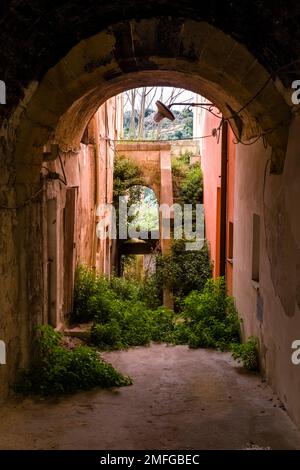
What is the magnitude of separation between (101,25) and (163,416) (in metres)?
4.20

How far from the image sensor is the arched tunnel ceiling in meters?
4.32

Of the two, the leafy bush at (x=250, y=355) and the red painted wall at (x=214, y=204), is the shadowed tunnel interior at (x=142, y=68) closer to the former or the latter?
the leafy bush at (x=250, y=355)

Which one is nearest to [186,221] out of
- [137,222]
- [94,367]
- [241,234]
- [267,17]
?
[137,222]

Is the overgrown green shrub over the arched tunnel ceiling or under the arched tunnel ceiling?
under

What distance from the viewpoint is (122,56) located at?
5637 mm

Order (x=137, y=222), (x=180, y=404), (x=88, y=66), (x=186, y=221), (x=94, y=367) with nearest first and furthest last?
(x=88, y=66), (x=180, y=404), (x=94, y=367), (x=186, y=221), (x=137, y=222)

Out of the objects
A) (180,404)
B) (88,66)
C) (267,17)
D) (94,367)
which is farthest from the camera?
(94,367)

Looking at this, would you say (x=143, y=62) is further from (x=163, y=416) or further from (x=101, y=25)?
(x=163, y=416)

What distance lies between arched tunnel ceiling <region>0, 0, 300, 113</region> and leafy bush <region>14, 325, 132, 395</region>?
10.2ft

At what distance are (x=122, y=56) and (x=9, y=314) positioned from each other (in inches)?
125

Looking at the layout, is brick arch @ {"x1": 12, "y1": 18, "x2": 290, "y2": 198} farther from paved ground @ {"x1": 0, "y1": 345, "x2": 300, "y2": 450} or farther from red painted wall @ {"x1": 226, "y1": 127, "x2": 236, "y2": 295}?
red painted wall @ {"x1": 226, "y1": 127, "x2": 236, "y2": 295}

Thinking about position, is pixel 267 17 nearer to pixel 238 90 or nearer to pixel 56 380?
pixel 238 90

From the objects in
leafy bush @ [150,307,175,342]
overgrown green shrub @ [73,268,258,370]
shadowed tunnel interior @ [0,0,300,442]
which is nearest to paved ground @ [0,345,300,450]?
shadowed tunnel interior @ [0,0,300,442]

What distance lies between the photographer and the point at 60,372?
6.22m
